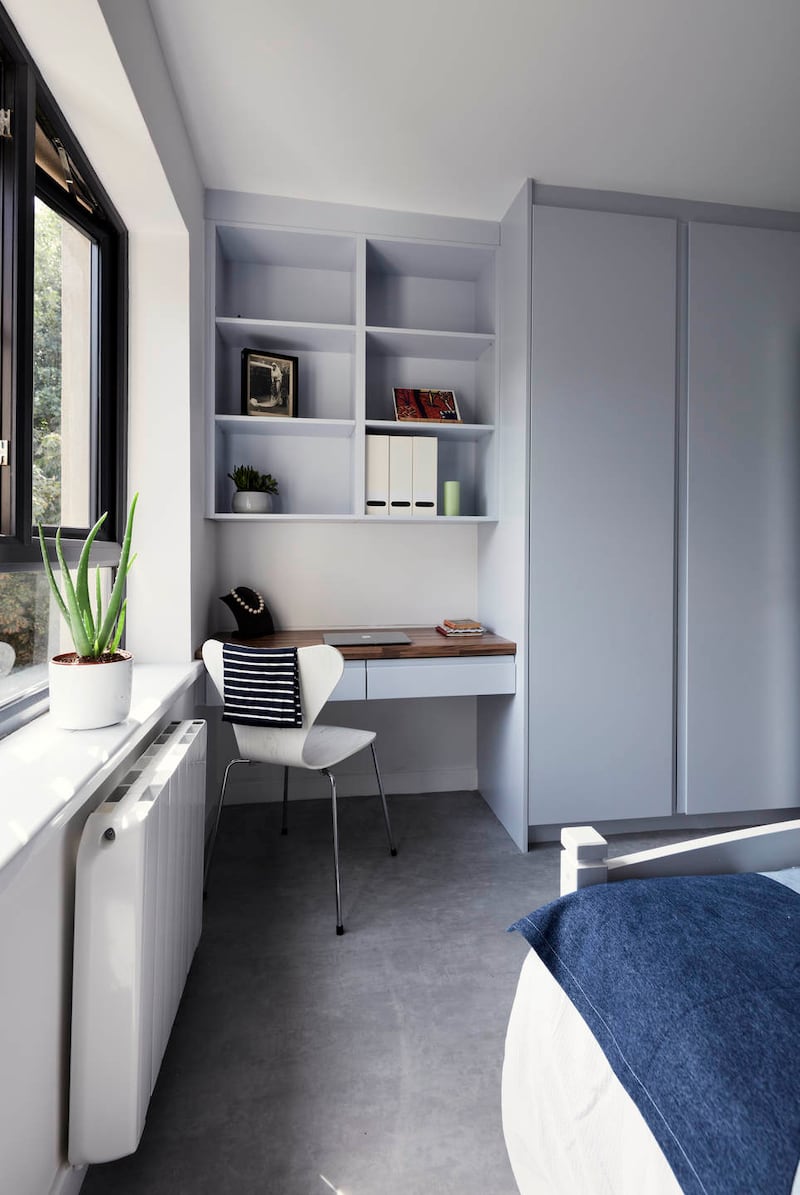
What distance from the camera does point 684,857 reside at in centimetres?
109

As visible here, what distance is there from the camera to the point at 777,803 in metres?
2.63

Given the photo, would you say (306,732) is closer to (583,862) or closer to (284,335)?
(583,862)

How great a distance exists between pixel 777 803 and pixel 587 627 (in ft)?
3.75

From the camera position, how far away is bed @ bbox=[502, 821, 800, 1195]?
24.2 inches

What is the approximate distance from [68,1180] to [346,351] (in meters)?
2.80

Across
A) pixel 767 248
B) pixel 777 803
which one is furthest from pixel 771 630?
pixel 767 248

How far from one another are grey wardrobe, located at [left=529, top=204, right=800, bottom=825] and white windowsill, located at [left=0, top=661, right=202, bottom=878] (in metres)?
1.57

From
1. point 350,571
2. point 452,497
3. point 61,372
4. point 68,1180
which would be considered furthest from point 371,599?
point 68,1180

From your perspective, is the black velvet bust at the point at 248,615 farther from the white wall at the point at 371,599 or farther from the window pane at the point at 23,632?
the window pane at the point at 23,632

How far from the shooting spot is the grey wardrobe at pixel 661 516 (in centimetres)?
242

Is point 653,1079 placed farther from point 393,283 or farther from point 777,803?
point 393,283

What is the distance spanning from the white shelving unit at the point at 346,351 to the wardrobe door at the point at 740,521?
85 centimetres

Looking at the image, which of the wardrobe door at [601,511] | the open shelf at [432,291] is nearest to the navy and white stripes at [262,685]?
the wardrobe door at [601,511]

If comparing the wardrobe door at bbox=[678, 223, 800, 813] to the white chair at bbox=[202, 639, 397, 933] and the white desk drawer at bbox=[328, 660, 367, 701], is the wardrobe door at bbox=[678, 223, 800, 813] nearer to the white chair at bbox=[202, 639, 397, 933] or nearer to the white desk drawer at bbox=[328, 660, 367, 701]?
the white desk drawer at bbox=[328, 660, 367, 701]
